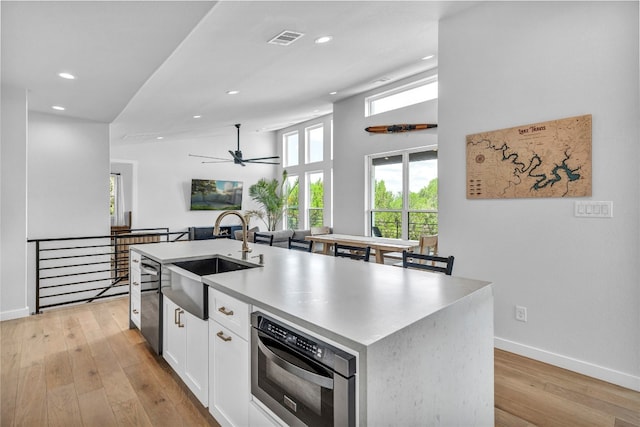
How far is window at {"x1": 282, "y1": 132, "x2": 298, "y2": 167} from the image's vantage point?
32.6 ft

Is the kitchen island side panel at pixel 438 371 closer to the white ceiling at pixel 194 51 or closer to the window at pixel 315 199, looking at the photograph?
the white ceiling at pixel 194 51

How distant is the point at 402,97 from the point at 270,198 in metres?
5.12

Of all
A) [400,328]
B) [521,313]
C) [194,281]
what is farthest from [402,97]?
[400,328]

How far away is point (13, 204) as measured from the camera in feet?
12.0

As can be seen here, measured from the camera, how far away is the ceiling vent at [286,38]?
311cm

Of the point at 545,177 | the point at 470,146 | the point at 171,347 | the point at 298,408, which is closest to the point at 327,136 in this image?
the point at 470,146

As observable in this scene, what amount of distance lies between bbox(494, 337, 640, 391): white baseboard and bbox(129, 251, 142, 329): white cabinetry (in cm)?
314

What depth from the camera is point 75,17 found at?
7.54 ft

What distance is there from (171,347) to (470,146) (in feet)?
9.51

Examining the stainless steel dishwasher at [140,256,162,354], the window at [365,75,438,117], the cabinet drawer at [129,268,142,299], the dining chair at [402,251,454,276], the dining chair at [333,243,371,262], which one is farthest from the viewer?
the window at [365,75,438,117]

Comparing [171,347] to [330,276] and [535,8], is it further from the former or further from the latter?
[535,8]

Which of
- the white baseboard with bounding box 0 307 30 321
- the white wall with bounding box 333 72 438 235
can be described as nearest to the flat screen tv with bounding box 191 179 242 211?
the white wall with bounding box 333 72 438 235

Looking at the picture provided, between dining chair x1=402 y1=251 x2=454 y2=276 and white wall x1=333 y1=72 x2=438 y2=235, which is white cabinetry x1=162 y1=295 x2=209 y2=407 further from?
white wall x1=333 y1=72 x2=438 y2=235

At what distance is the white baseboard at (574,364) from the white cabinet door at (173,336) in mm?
2509
